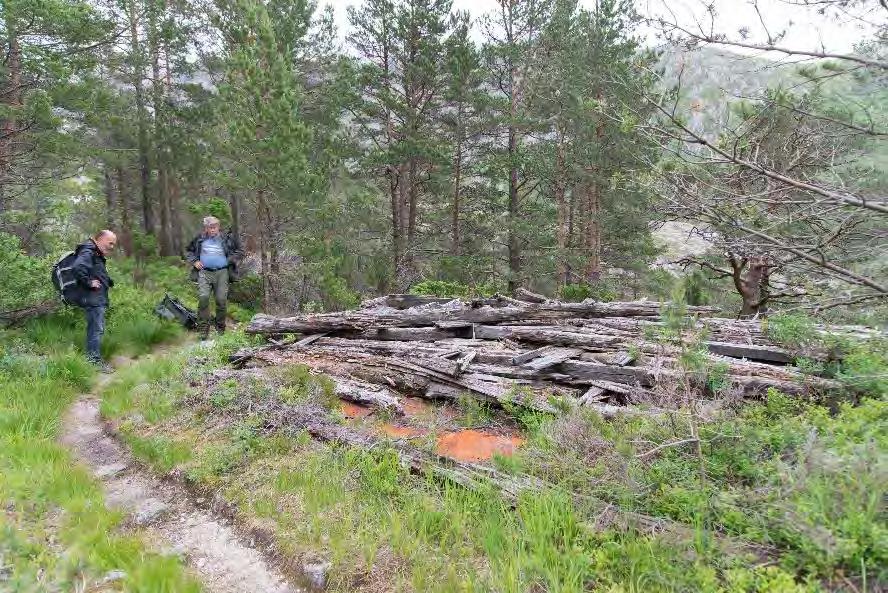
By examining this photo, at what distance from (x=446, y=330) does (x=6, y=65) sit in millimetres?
9778

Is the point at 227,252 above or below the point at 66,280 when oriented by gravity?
above

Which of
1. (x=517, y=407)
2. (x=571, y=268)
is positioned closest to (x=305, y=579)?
(x=517, y=407)

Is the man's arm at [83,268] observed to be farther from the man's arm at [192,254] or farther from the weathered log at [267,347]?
the weathered log at [267,347]

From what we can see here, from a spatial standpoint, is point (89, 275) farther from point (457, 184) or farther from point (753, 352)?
point (457, 184)

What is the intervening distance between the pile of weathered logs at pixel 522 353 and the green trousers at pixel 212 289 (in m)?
1.39

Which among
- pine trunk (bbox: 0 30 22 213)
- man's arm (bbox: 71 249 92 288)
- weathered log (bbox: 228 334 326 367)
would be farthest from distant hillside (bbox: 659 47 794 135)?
pine trunk (bbox: 0 30 22 213)

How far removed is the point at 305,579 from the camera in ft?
9.77

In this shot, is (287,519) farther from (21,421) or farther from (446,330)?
(446,330)

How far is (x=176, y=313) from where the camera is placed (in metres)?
10.5

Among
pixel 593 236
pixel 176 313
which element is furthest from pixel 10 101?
pixel 593 236

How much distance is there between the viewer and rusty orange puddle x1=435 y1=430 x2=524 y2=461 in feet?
14.7

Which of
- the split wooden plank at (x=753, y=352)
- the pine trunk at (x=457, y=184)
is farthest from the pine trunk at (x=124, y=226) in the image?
the split wooden plank at (x=753, y=352)

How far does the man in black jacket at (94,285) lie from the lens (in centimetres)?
715

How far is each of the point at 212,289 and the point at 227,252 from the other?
874 mm
